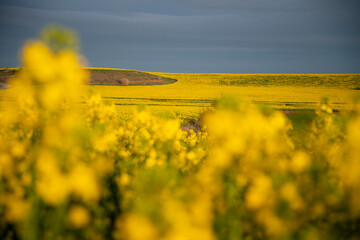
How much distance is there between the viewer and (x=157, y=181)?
2.99 metres

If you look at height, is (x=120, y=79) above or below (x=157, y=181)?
above

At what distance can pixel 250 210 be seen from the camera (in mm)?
3609

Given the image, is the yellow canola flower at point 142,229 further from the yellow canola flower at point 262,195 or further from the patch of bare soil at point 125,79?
the patch of bare soil at point 125,79

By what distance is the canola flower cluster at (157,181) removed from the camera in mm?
3260

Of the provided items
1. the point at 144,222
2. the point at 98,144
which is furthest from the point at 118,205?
the point at 144,222

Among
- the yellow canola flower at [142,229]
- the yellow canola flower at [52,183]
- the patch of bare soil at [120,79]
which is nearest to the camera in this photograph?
the yellow canola flower at [142,229]

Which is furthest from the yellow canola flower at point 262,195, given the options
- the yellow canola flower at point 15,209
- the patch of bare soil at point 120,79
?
the patch of bare soil at point 120,79

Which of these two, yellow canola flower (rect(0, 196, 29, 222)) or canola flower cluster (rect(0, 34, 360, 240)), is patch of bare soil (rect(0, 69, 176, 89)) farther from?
yellow canola flower (rect(0, 196, 29, 222))

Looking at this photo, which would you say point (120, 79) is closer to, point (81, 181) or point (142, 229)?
point (81, 181)

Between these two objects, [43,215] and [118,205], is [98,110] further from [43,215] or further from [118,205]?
[43,215]

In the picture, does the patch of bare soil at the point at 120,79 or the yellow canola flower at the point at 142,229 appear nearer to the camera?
the yellow canola flower at the point at 142,229

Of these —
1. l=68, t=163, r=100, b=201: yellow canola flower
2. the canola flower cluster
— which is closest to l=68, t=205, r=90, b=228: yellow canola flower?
the canola flower cluster

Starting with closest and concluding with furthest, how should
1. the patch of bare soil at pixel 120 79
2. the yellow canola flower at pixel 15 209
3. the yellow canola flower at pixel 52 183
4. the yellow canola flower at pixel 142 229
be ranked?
the yellow canola flower at pixel 142 229
the yellow canola flower at pixel 52 183
the yellow canola flower at pixel 15 209
the patch of bare soil at pixel 120 79

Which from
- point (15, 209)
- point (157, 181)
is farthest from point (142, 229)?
point (15, 209)
